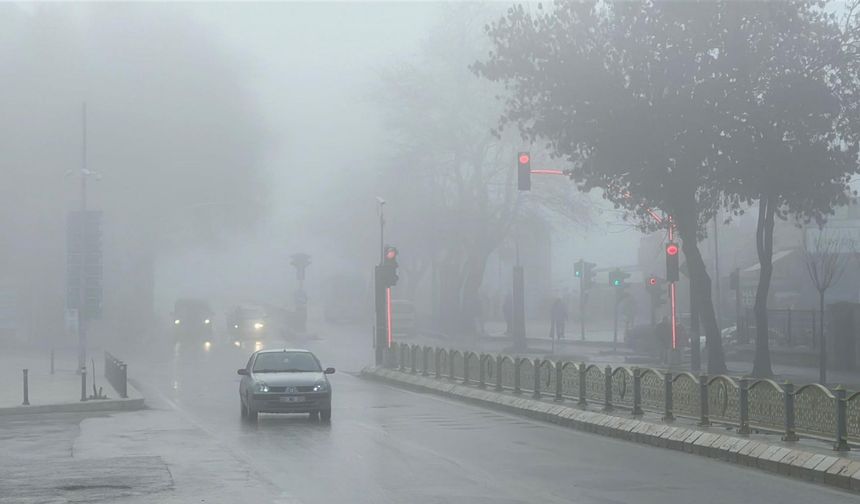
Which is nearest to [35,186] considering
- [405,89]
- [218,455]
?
[405,89]

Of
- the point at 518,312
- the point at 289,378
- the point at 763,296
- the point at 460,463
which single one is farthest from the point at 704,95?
the point at 518,312

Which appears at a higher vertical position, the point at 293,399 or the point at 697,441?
the point at 293,399

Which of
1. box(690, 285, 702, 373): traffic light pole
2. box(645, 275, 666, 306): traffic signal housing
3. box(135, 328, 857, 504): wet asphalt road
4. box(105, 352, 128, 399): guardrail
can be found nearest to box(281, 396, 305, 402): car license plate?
box(135, 328, 857, 504): wet asphalt road

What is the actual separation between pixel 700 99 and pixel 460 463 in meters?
18.5

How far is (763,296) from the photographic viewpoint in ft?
113

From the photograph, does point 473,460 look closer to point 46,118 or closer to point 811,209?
point 811,209

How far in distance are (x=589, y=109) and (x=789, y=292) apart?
36.8 metres

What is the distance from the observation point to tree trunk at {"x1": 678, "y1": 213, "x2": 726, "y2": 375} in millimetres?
34625

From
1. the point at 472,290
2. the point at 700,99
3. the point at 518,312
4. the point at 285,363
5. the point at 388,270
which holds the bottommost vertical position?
the point at 285,363

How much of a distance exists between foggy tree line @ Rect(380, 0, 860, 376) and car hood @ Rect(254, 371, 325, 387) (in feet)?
39.7

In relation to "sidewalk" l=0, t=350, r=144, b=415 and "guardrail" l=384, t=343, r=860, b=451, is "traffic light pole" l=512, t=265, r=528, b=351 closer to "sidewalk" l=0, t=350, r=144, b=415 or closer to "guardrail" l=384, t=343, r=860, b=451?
"sidewalk" l=0, t=350, r=144, b=415

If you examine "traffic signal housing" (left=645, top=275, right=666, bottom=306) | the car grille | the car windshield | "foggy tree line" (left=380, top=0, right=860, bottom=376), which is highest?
"foggy tree line" (left=380, top=0, right=860, bottom=376)

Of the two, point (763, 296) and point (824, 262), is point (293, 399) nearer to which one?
point (763, 296)

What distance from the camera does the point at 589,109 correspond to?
34.1m
